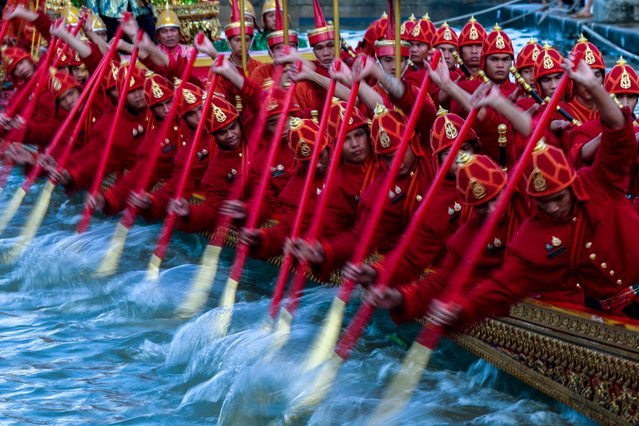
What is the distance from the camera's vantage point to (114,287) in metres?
6.91

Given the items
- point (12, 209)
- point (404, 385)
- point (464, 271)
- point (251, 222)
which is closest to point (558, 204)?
point (464, 271)

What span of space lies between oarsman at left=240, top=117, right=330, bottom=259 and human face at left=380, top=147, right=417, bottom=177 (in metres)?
0.53

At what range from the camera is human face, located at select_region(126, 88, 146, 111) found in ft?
26.0

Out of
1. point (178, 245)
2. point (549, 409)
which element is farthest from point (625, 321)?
point (178, 245)

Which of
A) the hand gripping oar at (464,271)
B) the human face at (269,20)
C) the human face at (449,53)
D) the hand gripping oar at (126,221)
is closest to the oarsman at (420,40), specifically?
the human face at (449,53)

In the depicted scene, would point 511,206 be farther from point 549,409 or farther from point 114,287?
point 114,287

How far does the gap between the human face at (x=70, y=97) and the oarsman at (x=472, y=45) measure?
10.3 feet

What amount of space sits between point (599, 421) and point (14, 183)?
674 cm

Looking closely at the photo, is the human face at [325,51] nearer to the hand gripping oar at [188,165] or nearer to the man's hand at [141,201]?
the hand gripping oar at [188,165]

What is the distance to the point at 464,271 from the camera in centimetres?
443

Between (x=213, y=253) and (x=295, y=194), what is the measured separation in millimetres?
781

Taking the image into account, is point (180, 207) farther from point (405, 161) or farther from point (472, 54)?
point (472, 54)

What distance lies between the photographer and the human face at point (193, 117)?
6.98m

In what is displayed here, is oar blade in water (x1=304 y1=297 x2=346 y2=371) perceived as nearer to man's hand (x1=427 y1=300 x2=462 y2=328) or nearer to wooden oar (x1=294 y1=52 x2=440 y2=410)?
wooden oar (x1=294 y1=52 x2=440 y2=410)
